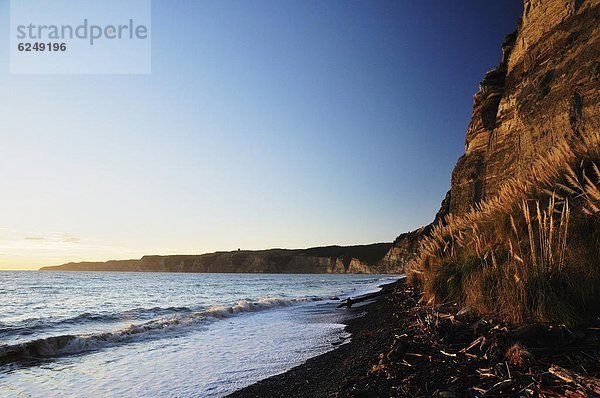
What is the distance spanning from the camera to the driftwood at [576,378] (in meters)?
1.81

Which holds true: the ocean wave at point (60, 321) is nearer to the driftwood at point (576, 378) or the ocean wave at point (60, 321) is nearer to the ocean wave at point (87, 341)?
the ocean wave at point (87, 341)

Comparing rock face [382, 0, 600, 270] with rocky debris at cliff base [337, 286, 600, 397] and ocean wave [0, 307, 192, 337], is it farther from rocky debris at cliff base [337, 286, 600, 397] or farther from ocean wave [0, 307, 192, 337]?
ocean wave [0, 307, 192, 337]

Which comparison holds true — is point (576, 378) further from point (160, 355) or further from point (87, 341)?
point (87, 341)

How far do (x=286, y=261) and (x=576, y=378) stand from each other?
140m

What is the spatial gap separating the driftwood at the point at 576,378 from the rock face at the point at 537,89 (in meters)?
13.0

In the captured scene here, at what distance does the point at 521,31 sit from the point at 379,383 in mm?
26331

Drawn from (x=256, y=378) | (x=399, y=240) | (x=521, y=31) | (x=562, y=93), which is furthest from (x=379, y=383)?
(x=399, y=240)

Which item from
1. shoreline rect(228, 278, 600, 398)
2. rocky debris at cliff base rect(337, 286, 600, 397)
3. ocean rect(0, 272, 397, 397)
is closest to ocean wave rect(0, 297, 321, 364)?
ocean rect(0, 272, 397, 397)

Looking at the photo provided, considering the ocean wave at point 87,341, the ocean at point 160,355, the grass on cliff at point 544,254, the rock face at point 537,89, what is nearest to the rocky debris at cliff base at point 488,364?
the grass on cliff at point 544,254

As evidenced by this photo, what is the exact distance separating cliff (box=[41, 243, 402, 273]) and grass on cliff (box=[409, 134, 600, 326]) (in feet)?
318

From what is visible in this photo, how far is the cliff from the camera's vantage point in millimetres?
120125

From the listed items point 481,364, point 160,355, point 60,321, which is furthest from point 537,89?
point 60,321

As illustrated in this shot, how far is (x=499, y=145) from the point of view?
22.5 metres

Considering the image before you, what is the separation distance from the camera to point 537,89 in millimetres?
18969
